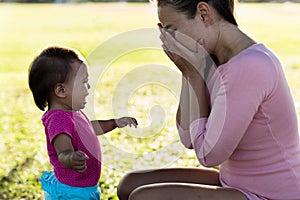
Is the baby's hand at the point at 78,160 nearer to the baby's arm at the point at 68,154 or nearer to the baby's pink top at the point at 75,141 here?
the baby's arm at the point at 68,154

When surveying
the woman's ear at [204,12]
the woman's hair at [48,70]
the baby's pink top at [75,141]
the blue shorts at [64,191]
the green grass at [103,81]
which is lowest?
the green grass at [103,81]

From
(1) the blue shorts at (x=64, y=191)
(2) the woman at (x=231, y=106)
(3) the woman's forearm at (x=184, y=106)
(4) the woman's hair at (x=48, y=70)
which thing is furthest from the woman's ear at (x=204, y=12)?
(1) the blue shorts at (x=64, y=191)

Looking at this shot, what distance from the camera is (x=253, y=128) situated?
8.96 feet

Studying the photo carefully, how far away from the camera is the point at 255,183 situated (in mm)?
2789

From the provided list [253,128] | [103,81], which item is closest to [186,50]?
[253,128]

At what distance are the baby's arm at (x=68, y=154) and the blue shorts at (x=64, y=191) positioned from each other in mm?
229

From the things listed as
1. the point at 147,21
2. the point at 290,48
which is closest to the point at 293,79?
the point at 290,48

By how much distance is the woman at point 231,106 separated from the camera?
2.65 metres

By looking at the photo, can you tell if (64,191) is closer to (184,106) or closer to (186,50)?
(184,106)

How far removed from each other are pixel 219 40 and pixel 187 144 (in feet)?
1.94

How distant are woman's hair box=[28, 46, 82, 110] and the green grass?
519 mm

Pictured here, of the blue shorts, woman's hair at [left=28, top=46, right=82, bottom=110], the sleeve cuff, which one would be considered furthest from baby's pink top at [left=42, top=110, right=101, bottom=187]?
the sleeve cuff

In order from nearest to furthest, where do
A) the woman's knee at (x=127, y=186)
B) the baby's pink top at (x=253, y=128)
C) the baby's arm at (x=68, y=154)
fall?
the baby's pink top at (x=253, y=128) → the baby's arm at (x=68, y=154) → the woman's knee at (x=127, y=186)

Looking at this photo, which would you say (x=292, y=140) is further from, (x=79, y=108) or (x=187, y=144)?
(x=79, y=108)
